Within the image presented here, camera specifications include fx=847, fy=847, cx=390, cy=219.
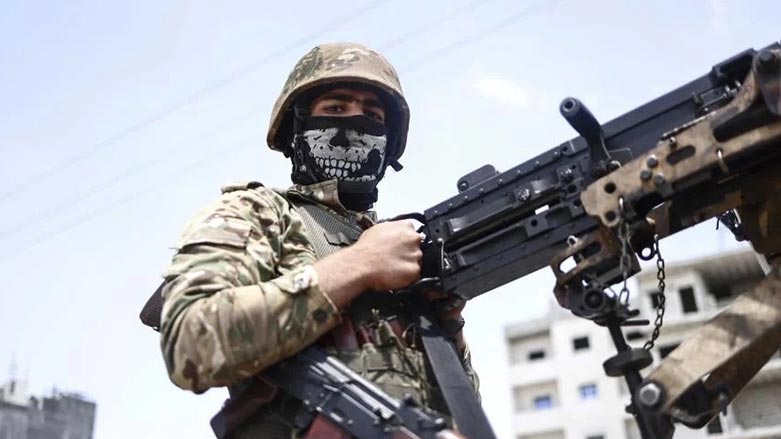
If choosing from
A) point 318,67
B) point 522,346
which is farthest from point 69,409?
point 318,67

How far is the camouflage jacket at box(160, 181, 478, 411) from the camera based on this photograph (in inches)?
113

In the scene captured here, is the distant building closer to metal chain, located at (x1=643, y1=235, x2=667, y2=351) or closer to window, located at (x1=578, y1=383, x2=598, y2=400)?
window, located at (x1=578, y1=383, x2=598, y2=400)

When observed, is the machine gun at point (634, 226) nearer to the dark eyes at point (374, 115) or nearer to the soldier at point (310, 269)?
the soldier at point (310, 269)

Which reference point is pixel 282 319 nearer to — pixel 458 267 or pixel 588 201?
pixel 458 267

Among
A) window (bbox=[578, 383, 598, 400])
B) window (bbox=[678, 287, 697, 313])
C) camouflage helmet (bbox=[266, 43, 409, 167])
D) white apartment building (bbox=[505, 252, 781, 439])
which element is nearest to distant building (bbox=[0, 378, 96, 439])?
white apartment building (bbox=[505, 252, 781, 439])

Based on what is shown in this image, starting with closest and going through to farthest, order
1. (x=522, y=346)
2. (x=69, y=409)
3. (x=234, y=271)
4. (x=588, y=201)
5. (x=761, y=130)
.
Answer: (x=761, y=130), (x=588, y=201), (x=234, y=271), (x=69, y=409), (x=522, y=346)

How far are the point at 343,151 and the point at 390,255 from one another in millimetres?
791

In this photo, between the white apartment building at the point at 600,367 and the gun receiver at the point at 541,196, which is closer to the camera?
the gun receiver at the point at 541,196

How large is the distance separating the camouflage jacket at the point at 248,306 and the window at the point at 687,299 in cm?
4000

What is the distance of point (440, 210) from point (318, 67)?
1059mm

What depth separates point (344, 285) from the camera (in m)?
3.04

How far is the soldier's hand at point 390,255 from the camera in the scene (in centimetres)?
312

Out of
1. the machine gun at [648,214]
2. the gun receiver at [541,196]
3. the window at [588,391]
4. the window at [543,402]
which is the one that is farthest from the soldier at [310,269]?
the window at [543,402]

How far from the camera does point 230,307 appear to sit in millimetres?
2871
